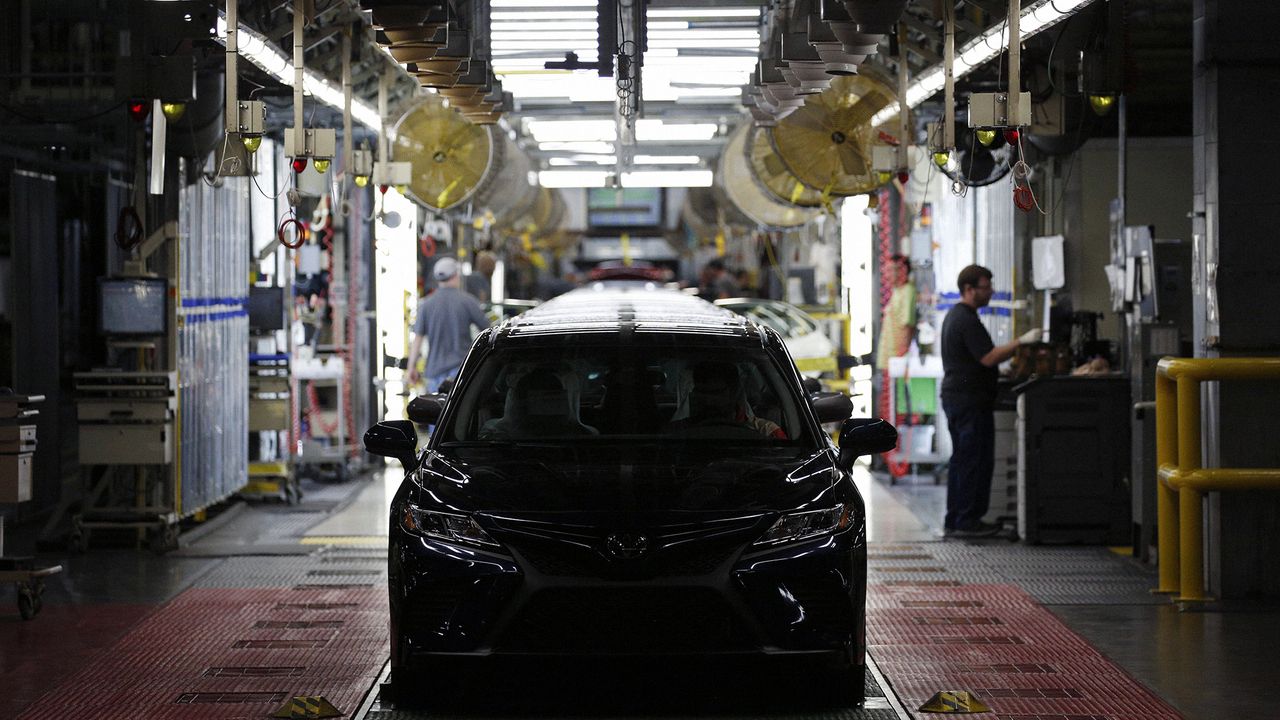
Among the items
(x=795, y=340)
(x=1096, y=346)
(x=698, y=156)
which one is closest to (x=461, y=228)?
(x=698, y=156)

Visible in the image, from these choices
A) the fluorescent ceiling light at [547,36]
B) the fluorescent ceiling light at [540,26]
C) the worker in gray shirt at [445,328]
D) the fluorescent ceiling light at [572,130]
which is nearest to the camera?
the fluorescent ceiling light at [540,26]

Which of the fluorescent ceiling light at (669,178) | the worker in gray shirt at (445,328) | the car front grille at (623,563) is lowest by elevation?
the car front grille at (623,563)

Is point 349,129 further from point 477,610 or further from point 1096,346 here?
point 477,610

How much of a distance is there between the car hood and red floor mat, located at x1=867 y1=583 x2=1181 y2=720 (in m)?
0.95

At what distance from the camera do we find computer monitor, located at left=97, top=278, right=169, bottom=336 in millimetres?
9828

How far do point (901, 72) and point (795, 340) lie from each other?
4984 millimetres

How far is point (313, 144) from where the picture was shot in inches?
374

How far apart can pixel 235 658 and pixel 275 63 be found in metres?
4.17

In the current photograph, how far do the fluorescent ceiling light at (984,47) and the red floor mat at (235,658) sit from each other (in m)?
4.59

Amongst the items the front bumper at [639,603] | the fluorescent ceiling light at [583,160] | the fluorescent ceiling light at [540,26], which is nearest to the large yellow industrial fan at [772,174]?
the fluorescent ceiling light at [540,26]

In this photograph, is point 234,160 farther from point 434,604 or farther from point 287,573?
point 434,604

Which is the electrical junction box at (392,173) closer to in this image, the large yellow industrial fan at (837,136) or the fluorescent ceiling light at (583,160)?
the large yellow industrial fan at (837,136)

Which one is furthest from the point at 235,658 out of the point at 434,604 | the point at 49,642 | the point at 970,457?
the point at 970,457

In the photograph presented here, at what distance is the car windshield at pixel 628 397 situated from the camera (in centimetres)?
601
